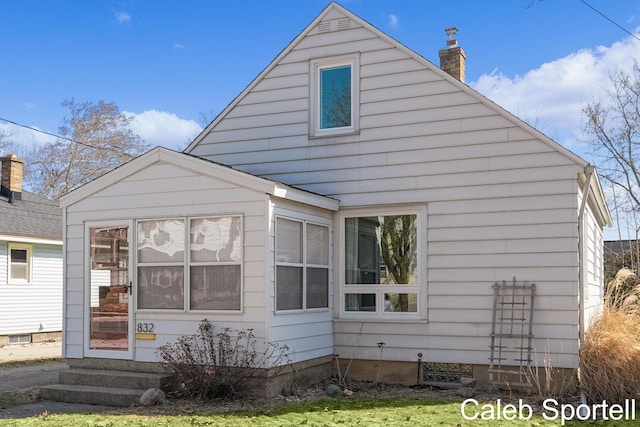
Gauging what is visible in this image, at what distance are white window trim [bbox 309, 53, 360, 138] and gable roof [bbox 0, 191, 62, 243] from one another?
1011 cm

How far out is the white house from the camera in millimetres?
9102

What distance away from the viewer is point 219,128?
11914 mm

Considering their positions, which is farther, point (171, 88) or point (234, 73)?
point (171, 88)

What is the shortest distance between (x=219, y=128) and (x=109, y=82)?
19.9 m

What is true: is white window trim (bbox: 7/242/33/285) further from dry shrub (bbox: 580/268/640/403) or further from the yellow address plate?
dry shrub (bbox: 580/268/640/403)

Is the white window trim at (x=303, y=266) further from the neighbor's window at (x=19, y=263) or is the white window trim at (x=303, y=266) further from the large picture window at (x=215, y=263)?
the neighbor's window at (x=19, y=263)

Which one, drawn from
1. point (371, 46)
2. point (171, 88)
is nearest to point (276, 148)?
point (371, 46)

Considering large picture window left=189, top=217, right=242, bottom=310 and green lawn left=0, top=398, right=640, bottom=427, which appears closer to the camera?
green lawn left=0, top=398, right=640, bottom=427

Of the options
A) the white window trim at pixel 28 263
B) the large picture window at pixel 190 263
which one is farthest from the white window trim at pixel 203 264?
the white window trim at pixel 28 263

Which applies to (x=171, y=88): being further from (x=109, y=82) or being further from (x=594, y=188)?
(x=594, y=188)

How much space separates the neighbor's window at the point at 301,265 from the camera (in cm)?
916

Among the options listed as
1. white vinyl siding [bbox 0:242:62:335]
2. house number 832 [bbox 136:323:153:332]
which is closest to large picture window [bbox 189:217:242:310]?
house number 832 [bbox 136:323:153:332]

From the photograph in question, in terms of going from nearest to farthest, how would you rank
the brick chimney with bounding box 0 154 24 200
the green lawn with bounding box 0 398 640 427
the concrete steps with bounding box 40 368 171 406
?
the green lawn with bounding box 0 398 640 427 < the concrete steps with bounding box 40 368 171 406 < the brick chimney with bounding box 0 154 24 200

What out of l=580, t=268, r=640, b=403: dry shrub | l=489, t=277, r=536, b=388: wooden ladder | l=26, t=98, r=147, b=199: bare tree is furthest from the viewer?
l=26, t=98, r=147, b=199: bare tree
